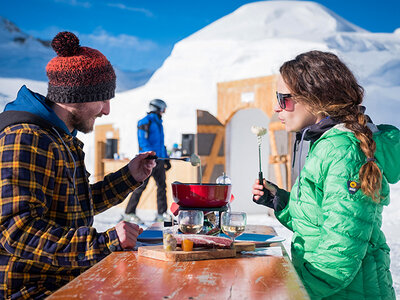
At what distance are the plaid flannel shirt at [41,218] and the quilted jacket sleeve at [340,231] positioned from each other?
792 millimetres

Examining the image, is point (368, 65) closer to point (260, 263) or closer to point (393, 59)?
point (393, 59)

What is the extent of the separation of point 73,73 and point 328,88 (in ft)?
3.92

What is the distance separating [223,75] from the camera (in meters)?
13.9

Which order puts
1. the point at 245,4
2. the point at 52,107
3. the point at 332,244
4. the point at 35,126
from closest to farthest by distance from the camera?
the point at 332,244, the point at 35,126, the point at 52,107, the point at 245,4

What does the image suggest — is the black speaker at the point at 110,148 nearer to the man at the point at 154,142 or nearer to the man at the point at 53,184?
the man at the point at 154,142

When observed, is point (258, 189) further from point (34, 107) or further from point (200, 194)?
point (34, 107)

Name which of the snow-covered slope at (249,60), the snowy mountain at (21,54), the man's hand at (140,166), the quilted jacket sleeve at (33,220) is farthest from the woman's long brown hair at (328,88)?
the snowy mountain at (21,54)

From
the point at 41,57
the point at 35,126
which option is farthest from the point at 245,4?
the point at 35,126

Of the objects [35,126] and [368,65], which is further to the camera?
[368,65]

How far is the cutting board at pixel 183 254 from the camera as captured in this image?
Answer: 188 centimetres

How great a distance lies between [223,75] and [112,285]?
1266 cm

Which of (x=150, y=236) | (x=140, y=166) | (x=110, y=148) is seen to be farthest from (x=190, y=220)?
(x=110, y=148)

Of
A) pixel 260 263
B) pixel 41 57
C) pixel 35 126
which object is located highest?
pixel 41 57

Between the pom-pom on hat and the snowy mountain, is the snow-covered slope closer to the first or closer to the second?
the pom-pom on hat
